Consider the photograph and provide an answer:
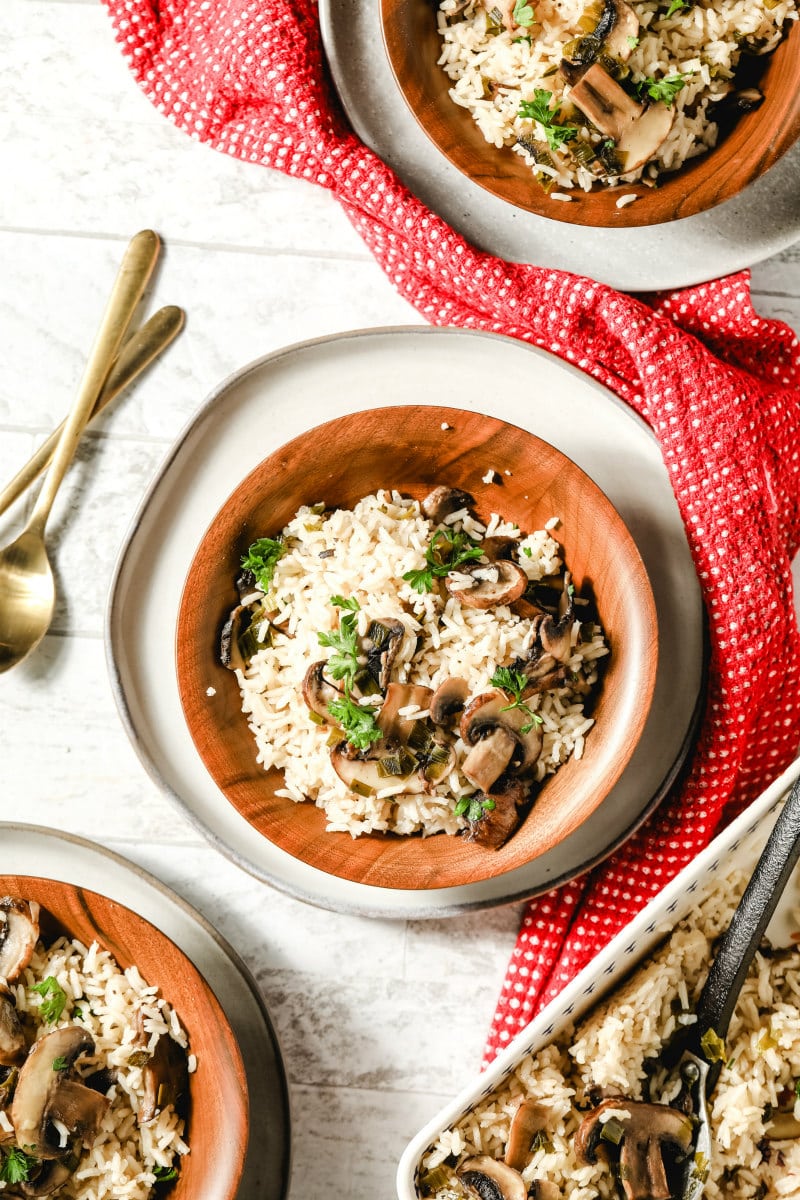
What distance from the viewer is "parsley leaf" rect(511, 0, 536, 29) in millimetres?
2576

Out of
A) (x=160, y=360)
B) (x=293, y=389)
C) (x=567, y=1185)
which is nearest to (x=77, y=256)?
(x=160, y=360)

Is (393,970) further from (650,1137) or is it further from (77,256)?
(77,256)

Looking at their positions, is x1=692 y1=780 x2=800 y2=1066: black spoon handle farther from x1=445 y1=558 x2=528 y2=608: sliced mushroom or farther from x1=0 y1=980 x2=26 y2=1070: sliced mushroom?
x1=0 y1=980 x2=26 y2=1070: sliced mushroom

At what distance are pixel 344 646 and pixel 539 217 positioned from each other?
4.21 feet

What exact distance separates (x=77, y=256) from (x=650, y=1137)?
2.86 meters

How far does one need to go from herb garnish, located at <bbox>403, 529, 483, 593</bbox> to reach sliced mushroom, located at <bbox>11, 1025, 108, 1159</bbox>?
1441mm

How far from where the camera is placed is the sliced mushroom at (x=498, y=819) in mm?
2461

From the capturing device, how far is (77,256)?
3.02 meters

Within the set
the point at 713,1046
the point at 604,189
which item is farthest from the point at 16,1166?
the point at 604,189

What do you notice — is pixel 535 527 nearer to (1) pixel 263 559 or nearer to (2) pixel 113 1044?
(1) pixel 263 559

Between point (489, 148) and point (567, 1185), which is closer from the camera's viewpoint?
point (567, 1185)

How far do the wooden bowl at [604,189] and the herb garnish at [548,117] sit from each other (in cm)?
13

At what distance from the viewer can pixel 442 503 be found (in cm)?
268

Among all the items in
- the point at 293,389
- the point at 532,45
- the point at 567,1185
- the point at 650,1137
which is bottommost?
the point at 567,1185
